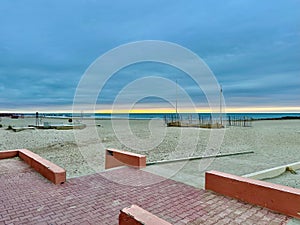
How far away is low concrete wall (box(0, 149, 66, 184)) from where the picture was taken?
441 centimetres

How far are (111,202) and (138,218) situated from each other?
4.80ft

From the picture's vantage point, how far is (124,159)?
6039 millimetres

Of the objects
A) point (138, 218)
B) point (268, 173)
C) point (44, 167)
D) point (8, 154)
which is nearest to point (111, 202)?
point (138, 218)

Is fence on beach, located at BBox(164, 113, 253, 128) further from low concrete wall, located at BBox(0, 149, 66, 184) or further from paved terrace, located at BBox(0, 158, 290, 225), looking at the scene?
paved terrace, located at BBox(0, 158, 290, 225)

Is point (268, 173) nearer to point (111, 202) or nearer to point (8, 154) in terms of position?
point (111, 202)

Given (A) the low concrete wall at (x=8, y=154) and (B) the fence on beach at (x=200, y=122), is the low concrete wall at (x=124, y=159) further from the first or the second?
(B) the fence on beach at (x=200, y=122)

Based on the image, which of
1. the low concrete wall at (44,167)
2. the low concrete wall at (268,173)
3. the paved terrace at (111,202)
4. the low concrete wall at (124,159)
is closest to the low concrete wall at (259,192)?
the paved terrace at (111,202)

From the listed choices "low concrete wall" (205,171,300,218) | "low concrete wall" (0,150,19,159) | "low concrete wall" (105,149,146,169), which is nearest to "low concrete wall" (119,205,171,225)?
"low concrete wall" (205,171,300,218)

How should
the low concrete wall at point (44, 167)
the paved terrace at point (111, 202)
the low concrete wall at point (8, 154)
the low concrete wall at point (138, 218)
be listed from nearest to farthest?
the low concrete wall at point (138, 218)
the paved terrace at point (111, 202)
the low concrete wall at point (44, 167)
the low concrete wall at point (8, 154)

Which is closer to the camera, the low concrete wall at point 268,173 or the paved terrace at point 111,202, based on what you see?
the paved terrace at point 111,202

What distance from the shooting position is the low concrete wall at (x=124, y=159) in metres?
5.60

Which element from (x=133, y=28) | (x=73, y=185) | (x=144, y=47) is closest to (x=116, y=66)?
(x=144, y=47)

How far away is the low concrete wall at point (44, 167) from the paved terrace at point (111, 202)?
126mm

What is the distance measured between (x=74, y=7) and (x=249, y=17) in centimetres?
744
